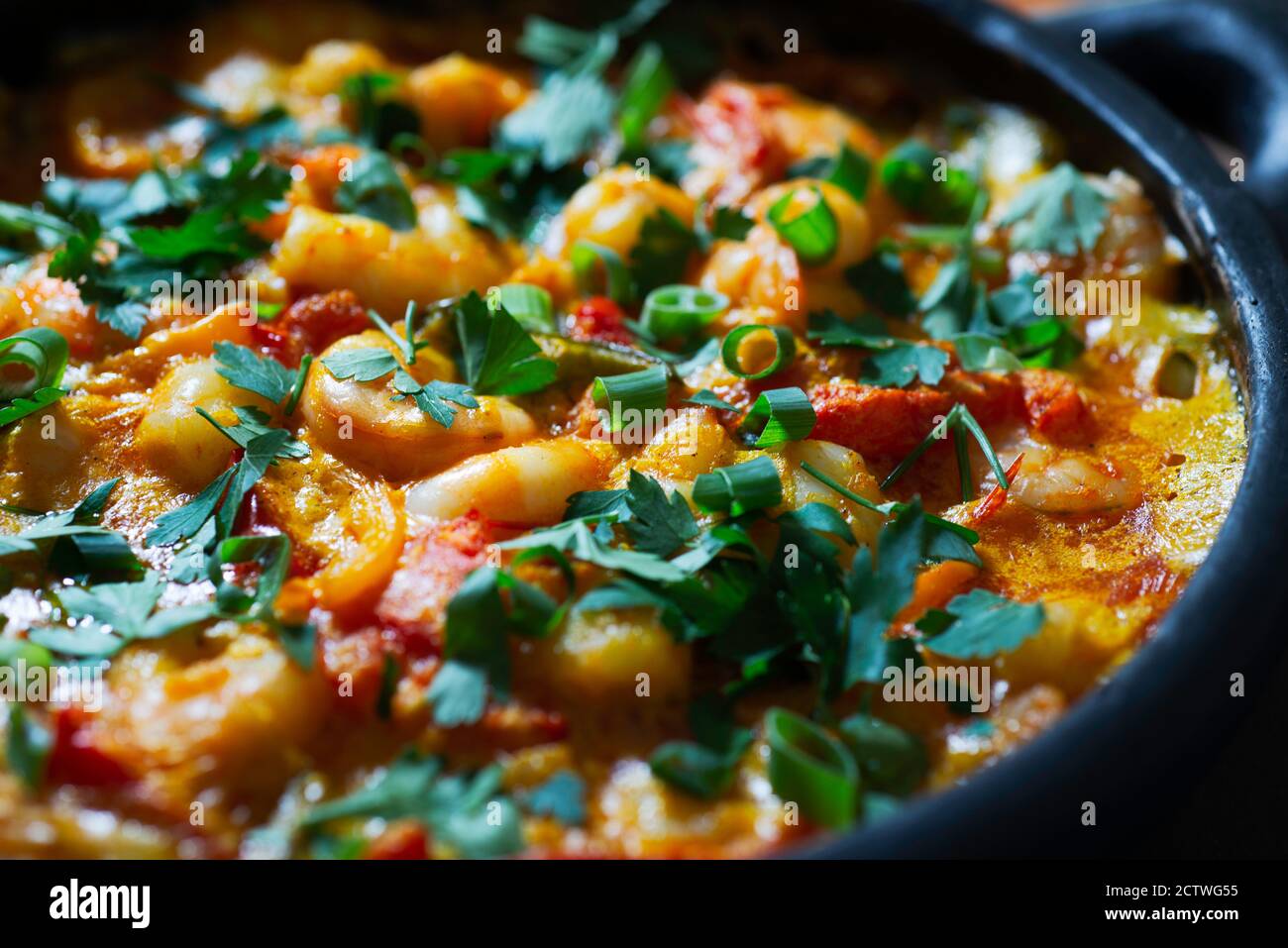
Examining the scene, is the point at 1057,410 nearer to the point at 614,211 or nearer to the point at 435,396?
the point at 614,211

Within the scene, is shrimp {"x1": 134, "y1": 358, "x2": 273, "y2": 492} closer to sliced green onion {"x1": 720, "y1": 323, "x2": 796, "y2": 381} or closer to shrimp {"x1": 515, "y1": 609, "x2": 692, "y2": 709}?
shrimp {"x1": 515, "y1": 609, "x2": 692, "y2": 709}

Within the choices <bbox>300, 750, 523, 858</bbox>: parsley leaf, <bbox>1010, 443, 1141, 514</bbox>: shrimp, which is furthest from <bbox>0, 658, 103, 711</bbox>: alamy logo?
<bbox>1010, 443, 1141, 514</bbox>: shrimp

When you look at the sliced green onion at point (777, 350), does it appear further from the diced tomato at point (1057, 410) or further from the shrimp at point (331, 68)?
the shrimp at point (331, 68)

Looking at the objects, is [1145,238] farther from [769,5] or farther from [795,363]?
[769,5]

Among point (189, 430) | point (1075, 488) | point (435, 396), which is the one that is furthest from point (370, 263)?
point (1075, 488)

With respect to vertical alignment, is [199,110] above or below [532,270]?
above
